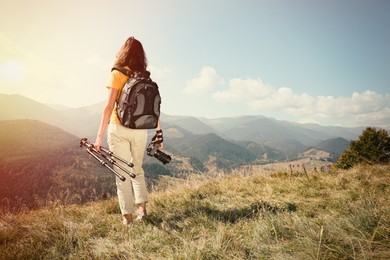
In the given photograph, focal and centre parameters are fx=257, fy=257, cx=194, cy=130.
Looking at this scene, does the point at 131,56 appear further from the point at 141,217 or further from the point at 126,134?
the point at 141,217

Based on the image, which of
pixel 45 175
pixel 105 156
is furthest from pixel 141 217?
pixel 45 175

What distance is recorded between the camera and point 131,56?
14.9ft

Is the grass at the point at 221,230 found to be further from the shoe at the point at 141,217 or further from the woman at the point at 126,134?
the woman at the point at 126,134

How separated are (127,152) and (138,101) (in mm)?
955

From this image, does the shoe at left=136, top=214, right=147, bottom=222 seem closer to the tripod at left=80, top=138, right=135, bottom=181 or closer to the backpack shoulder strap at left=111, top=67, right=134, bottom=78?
the tripod at left=80, top=138, right=135, bottom=181

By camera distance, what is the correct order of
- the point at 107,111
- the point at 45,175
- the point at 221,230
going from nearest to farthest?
1. the point at 221,230
2. the point at 107,111
3. the point at 45,175

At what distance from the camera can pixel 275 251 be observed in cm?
277

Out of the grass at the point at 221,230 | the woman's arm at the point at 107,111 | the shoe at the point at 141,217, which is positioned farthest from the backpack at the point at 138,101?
the grass at the point at 221,230

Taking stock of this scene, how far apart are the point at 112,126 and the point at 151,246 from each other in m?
2.06

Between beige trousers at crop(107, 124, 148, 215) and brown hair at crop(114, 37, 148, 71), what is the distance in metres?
1.09

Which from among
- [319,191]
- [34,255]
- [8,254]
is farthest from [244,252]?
[319,191]

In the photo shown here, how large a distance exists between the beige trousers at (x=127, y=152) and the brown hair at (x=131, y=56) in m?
1.09

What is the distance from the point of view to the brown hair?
4508 mm

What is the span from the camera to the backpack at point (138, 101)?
421 centimetres
